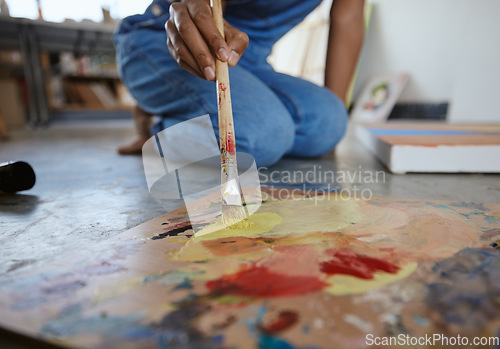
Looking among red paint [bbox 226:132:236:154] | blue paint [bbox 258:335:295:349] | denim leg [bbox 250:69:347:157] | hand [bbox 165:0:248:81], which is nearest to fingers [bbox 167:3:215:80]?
hand [bbox 165:0:248:81]

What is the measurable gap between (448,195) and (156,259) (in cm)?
61

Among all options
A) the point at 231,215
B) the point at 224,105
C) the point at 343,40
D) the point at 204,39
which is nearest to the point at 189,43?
the point at 204,39

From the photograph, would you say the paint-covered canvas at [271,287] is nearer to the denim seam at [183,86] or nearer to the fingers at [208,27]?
the fingers at [208,27]

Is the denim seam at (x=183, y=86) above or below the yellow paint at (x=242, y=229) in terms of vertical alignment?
above

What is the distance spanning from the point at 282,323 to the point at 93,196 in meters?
0.60

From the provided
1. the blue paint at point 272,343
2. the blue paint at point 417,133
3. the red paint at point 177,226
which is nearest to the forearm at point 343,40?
the blue paint at point 417,133

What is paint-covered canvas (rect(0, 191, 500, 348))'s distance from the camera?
0.30 metres

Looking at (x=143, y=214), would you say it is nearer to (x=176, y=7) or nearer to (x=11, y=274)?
(x=11, y=274)

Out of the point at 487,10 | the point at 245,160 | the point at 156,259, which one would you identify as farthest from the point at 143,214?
the point at 487,10

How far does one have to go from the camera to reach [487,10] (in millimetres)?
2186

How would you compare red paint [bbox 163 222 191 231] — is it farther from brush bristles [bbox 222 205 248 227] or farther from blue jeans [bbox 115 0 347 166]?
blue jeans [bbox 115 0 347 166]

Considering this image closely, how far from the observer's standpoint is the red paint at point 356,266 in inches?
15.9

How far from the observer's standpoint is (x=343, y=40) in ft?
4.39

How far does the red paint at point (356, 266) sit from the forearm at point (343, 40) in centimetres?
108
